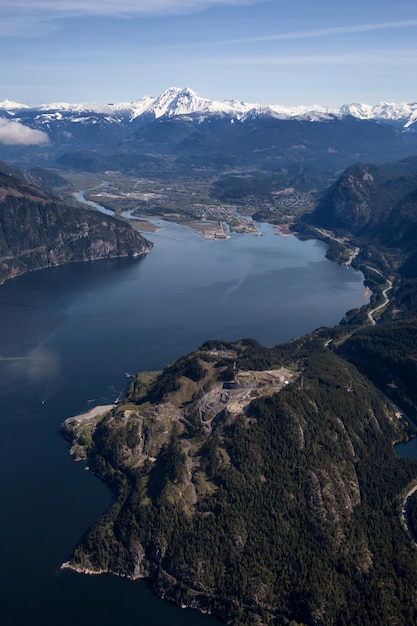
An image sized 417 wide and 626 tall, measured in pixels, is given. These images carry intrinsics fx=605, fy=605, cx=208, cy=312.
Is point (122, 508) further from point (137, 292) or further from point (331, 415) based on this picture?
point (137, 292)

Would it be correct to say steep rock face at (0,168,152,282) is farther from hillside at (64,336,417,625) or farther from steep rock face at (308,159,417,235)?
hillside at (64,336,417,625)

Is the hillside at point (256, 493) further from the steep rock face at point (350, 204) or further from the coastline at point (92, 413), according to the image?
the steep rock face at point (350, 204)

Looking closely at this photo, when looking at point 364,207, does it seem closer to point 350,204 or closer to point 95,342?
point 350,204

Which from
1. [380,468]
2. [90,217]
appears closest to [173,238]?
[90,217]

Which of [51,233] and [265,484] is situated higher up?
[265,484]

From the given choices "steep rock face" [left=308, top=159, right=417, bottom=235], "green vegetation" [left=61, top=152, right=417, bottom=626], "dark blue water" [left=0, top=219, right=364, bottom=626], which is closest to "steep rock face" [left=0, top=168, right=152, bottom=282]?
"dark blue water" [left=0, top=219, right=364, bottom=626]

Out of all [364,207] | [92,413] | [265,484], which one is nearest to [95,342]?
[92,413]
